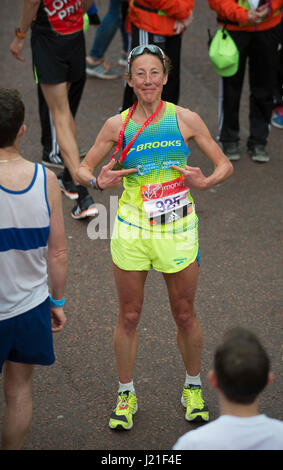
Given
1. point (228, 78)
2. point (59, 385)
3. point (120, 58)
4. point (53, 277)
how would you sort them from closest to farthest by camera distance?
Answer: point (53, 277), point (59, 385), point (228, 78), point (120, 58)

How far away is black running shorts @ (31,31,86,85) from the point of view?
568 cm

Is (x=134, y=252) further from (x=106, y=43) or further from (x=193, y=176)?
(x=106, y=43)

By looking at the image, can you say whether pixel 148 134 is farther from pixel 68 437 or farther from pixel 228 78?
pixel 228 78

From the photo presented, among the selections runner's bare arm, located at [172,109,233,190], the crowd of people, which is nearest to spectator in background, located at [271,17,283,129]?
the crowd of people

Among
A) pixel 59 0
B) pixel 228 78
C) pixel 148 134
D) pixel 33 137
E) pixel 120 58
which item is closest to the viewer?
pixel 148 134

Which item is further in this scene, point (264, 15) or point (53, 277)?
point (264, 15)

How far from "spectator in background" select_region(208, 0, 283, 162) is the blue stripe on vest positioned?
4.00 meters

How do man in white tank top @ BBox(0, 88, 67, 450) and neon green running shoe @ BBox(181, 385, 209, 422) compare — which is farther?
neon green running shoe @ BBox(181, 385, 209, 422)

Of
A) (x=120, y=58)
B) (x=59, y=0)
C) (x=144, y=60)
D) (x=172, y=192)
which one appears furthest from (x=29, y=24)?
(x=120, y=58)

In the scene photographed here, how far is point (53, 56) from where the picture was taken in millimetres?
5695

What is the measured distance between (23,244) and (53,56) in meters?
3.11

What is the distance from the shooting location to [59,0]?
5512 millimetres

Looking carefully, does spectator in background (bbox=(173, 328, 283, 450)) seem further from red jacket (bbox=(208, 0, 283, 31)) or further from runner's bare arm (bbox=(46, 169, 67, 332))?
red jacket (bbox=(208, 0, 283, 31))

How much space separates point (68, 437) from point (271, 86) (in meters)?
4.33
